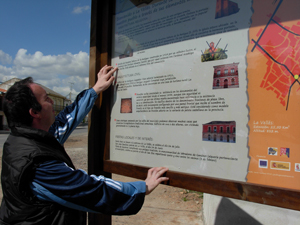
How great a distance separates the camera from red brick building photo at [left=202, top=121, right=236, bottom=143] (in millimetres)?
1285

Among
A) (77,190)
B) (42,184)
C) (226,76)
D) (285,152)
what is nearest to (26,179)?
(42,184)

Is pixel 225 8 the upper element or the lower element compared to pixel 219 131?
upper

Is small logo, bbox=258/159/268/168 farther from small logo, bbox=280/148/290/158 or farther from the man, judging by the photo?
the man

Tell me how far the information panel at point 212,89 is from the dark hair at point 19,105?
70cm

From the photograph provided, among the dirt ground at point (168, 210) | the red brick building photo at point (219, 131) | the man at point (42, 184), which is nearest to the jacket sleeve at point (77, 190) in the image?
the man at point (42, 184)

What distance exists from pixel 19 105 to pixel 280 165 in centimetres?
168

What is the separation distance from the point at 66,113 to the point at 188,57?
1.27m

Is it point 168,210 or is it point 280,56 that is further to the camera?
point 168,210

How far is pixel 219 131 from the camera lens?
1.33 m

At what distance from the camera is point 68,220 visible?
51.8 inches

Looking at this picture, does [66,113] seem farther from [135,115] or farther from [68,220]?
[68,220]

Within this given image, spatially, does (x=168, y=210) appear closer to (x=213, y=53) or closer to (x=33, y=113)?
(x=33, y=113)

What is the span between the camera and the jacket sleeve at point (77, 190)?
122 cm

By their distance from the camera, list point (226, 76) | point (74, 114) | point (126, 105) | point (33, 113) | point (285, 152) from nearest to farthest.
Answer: point (285, 152)
point (226, 76)
point (33, 113)
point (126, 105)
point (74, 114)
